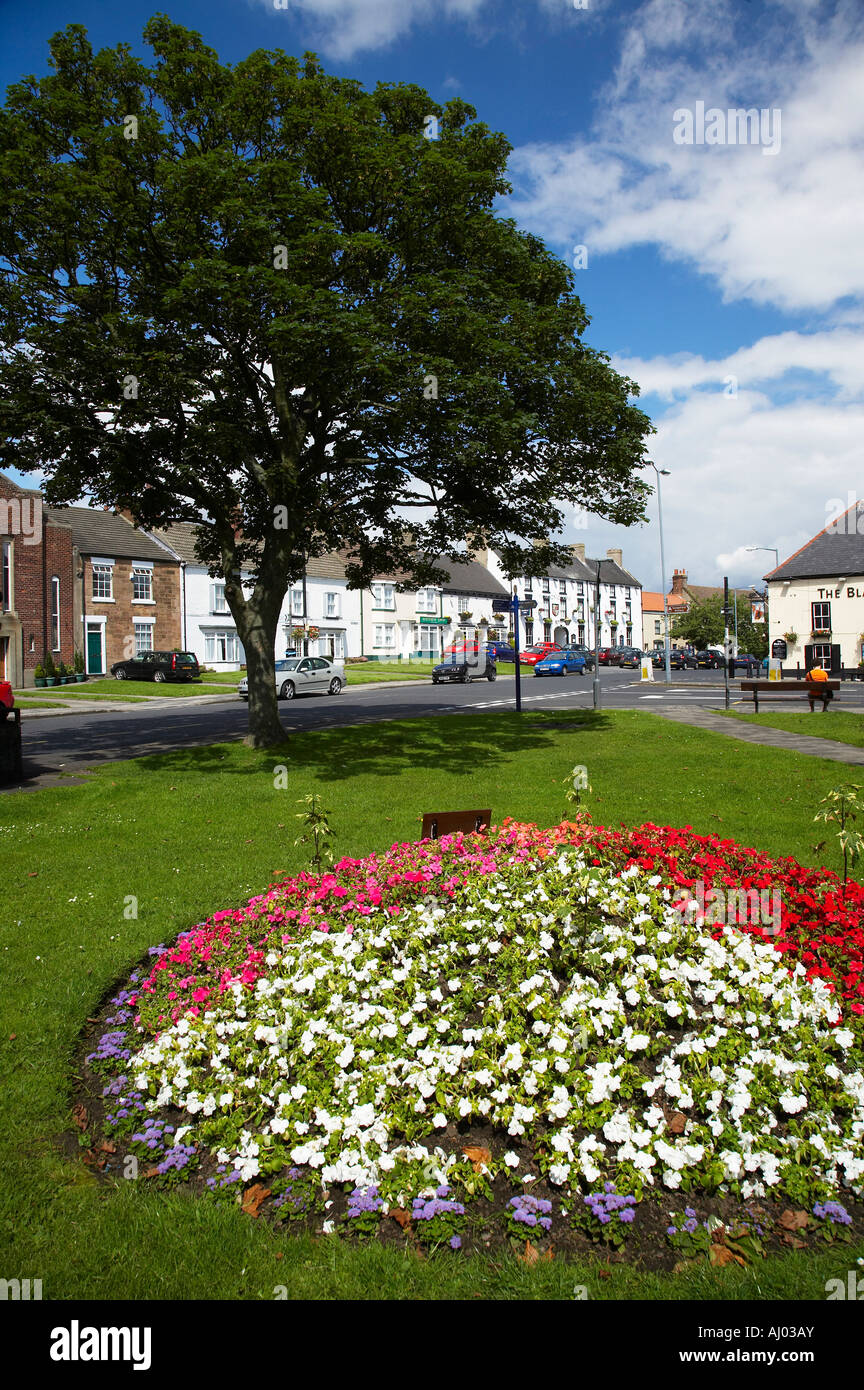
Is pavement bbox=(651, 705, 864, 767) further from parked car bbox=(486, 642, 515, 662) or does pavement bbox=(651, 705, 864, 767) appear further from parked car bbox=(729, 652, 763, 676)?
parked car bbox=(486, 642, 515, 662)

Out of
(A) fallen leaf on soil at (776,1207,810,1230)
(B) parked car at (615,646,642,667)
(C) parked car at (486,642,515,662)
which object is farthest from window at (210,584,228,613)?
(A) fallen leaf on soil at (776,1207,810,1230)

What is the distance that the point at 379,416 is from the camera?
14.7 meters

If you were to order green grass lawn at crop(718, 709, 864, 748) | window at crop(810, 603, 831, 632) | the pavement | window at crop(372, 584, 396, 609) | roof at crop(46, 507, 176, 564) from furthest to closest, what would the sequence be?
window at crop(372, 584, 396, 609) → window at crop(810, 603, 831, 632) → roof at crop(46, 507, 176, 564) → green grass lawn at crop(718, 709, 864, 748) → the pavement

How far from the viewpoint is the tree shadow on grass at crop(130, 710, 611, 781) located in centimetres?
1421

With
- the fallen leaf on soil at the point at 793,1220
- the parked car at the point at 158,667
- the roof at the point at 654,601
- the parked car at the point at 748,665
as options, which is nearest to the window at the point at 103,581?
the parked car at the point at 158,667

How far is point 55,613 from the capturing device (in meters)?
43.6

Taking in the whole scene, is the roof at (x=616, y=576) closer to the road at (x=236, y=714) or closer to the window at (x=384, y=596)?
the window at (x=384, y=596)

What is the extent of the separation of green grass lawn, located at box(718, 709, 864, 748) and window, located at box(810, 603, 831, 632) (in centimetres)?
3258

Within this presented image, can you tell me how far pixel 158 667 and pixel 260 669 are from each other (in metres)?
31.3

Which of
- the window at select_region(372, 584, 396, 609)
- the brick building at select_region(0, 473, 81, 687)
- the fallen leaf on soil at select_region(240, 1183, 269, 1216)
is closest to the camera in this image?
the fallen leaf on soil at select_region(240, 1183, 269, 1216)

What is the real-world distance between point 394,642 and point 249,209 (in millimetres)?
56754

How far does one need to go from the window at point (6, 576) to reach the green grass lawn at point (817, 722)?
110 feet

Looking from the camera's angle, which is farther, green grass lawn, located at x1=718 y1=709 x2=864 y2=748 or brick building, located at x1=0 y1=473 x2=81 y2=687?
brick building, located at x1=0 y1=473 x2=81 y2=687

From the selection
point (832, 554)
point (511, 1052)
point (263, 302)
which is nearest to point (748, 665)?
point (832, 554)
